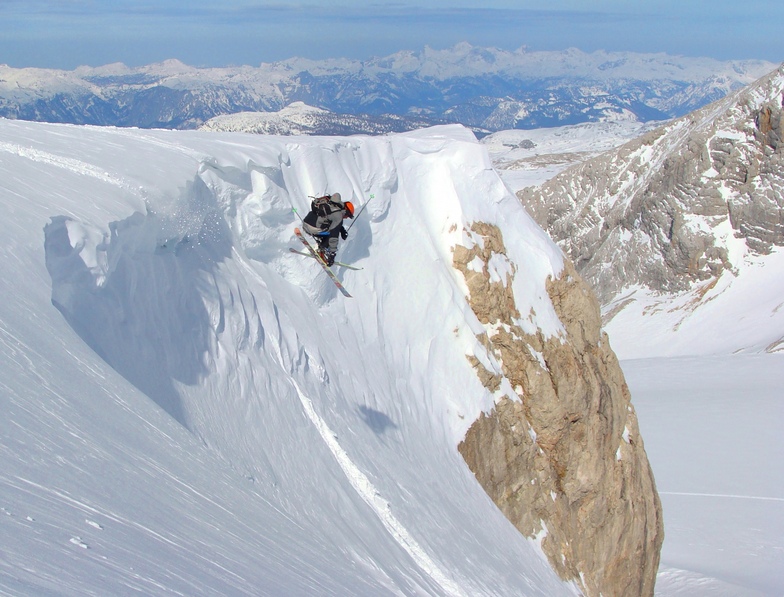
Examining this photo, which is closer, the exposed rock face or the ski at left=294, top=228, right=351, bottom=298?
the ski at left=294, top=228, right=351, bottom=298

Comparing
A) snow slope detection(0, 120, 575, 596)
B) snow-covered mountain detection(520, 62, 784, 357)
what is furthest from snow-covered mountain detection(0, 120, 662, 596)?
snow-covered mountain detection(520, 62, 784, 357)

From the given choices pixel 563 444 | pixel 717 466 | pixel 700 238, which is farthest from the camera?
pixel 700 238

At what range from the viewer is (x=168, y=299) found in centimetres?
1115

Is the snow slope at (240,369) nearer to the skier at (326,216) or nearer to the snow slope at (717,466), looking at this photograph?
the skier at (326,216)

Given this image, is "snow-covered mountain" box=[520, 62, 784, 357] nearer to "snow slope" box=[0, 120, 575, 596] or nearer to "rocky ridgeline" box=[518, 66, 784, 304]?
"rocky ridgeline" box=[518, 66, 784, 304]

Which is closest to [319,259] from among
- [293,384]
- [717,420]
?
[293,384]

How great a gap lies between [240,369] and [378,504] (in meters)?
3.59

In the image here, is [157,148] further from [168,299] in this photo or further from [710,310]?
[710,310]

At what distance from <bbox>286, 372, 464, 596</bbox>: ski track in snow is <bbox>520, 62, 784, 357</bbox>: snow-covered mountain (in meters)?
75.4

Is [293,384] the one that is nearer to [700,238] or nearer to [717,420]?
[717,420]

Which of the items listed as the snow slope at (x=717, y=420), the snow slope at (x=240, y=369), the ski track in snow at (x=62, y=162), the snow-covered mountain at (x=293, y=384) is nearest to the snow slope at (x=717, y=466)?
the snow slope at (x=717, y=420)

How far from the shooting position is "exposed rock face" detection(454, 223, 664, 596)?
16984 millimetres

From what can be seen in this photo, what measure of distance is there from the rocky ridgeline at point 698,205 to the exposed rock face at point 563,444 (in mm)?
80030

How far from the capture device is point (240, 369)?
11.8 meters
